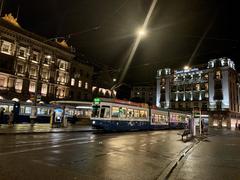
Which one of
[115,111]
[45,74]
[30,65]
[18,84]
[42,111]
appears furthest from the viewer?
[45,74]

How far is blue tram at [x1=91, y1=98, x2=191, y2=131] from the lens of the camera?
82.7 ft

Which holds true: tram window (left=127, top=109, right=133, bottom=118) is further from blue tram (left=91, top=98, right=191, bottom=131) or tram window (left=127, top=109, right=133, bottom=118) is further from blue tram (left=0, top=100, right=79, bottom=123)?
blue tram (left=0, top=100, right=79, bottom=123)

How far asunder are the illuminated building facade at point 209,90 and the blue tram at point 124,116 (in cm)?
5457

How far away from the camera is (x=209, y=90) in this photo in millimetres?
89188

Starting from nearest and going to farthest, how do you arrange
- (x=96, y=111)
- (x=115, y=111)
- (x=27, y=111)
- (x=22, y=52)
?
1. (x=96, y=111)
2. (x=115, y=111)
3. (x=27, y=111)
4. (x=22, y=52)

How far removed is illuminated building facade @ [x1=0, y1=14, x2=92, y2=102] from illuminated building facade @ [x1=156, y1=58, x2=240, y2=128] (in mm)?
50720

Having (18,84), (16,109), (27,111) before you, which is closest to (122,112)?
(27,111)

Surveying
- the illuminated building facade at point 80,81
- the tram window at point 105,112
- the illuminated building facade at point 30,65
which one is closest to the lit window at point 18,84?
the illuminated building facade at point 30,65

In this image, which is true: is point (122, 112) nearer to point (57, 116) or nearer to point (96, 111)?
point (96, 111)

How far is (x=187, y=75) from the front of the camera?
98.1 metres

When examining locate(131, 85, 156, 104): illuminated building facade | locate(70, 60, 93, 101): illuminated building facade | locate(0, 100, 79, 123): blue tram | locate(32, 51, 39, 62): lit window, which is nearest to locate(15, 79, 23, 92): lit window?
locate(32, 51, 39, 62): lit window

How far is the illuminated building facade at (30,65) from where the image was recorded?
44562 mm

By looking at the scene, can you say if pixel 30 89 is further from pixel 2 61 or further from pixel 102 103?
pixel 102 103

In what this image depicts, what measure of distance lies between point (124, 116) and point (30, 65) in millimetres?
30805
